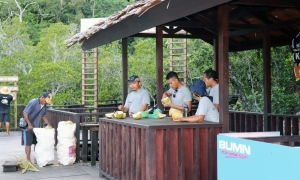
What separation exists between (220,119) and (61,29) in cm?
2376

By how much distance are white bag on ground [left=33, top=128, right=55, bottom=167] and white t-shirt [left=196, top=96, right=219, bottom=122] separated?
15.7ft

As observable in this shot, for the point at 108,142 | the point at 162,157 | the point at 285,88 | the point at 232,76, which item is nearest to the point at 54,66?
the point at 232,76

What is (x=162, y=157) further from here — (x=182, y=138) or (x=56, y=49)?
(x=56, y=49)

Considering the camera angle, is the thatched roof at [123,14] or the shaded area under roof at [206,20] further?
the thatched roof at [123,14]

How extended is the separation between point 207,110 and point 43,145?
498 cm

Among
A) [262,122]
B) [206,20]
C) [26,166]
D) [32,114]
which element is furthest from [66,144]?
[262,122]

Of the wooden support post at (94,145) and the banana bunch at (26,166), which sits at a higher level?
the wooden support post at (94,145)

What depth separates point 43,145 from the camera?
34.7ft

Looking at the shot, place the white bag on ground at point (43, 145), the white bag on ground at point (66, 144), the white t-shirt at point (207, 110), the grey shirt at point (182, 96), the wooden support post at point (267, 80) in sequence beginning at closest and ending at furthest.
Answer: the white t-shirt at point (207, 110) → the grey shirt at point (182, 96) → the wooden support post at point (267, 80) → the white bag on ground at point (43, 145) → the white bag on ground at point (66, 144)

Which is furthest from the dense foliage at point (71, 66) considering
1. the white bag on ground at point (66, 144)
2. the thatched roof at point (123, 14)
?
the white bag on ground at point (66, 144)

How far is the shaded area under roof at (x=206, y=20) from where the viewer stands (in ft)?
22.3

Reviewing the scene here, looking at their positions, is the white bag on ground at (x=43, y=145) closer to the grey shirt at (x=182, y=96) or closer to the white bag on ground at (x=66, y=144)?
the white bag on ground at (x=66, y=144)

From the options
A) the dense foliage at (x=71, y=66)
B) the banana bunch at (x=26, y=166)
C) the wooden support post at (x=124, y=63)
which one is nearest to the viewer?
the banana bunch at (x=26, y=166)

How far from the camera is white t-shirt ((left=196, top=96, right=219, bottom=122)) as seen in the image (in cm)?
680
